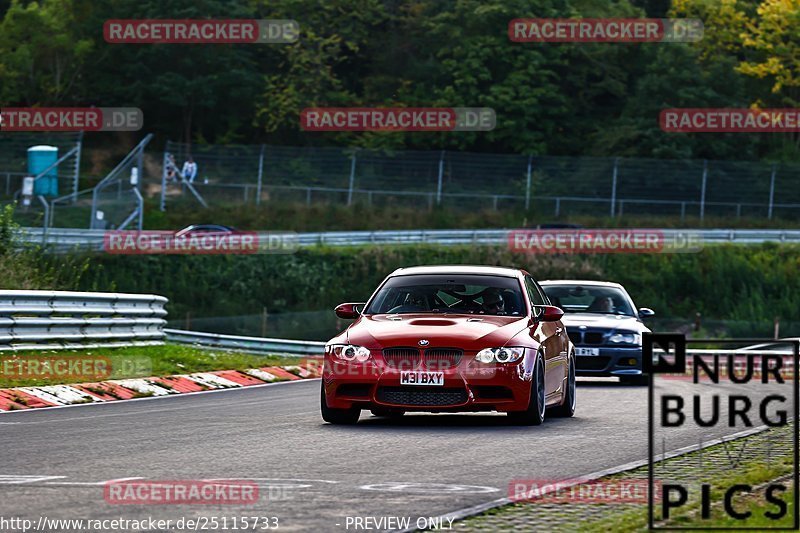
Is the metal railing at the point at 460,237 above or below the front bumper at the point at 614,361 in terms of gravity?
above

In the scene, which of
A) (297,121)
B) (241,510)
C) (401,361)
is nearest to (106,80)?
(297,121)

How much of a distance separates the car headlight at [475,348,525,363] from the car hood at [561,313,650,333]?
8.19 metres

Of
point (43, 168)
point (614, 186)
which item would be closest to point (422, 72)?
point (614, 186)

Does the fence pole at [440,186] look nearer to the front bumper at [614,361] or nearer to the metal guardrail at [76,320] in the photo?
the metal guardrail at [76,320]

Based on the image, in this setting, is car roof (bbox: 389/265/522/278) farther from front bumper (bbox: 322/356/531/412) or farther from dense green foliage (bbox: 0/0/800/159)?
dense green foliage (bbox: 0/0/800/159)

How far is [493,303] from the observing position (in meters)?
15.2

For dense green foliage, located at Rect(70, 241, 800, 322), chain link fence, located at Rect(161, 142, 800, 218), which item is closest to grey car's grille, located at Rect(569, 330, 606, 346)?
dense green foliage, located at Rect(70, 241, 800, 322)

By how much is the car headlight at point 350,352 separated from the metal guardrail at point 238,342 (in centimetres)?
1205

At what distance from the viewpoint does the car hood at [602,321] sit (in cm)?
2209

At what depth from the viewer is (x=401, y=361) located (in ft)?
45.6

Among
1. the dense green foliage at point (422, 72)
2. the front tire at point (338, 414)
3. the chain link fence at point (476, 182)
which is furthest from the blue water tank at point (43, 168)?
the front tire at point (338, 414)

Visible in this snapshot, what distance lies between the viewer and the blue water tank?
5959 cm

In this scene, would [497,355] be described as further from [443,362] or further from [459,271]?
[459,271]

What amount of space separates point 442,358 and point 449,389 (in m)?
0.28
